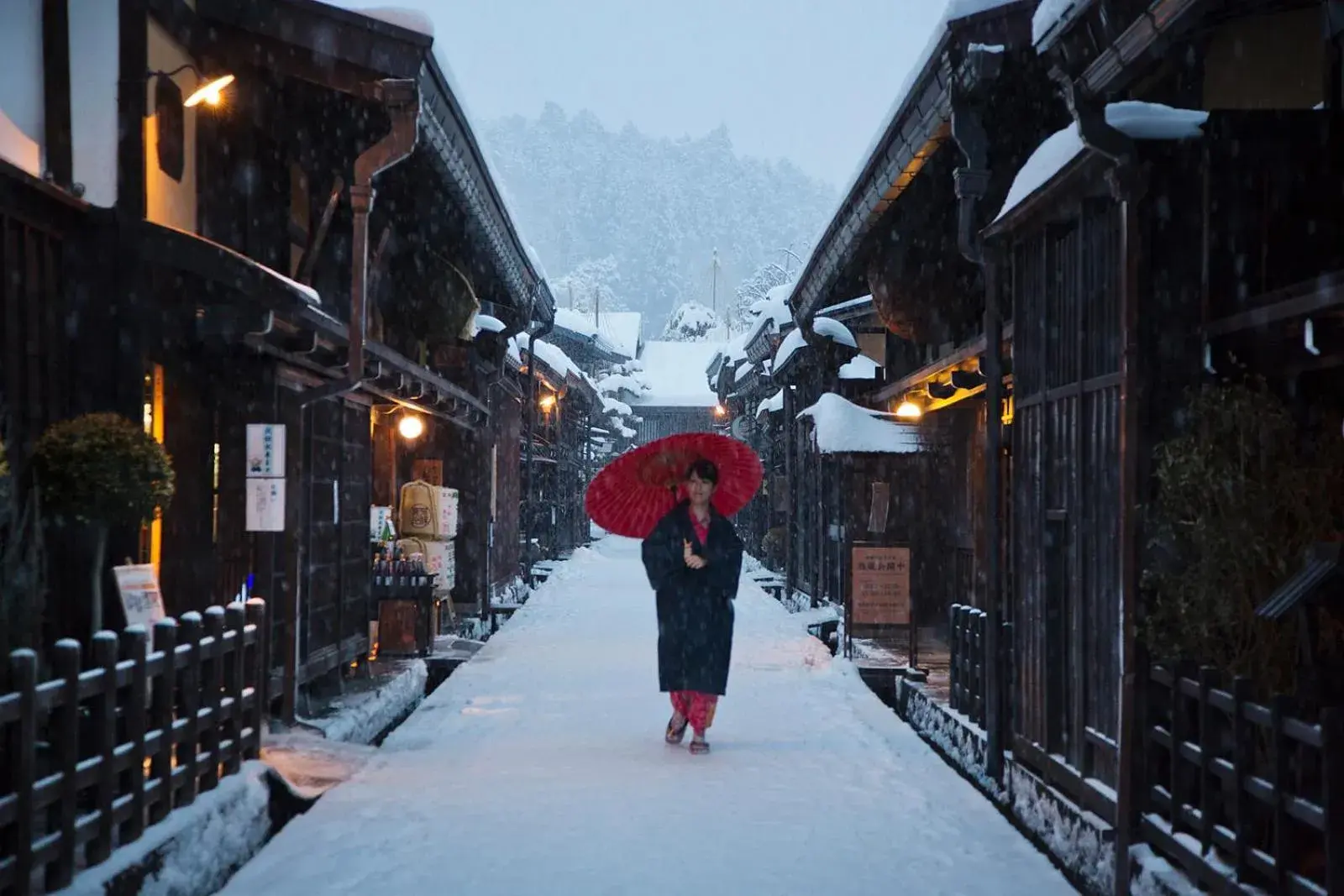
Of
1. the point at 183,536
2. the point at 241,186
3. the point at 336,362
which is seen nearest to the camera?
the point at 183,536

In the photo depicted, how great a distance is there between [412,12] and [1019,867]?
23.4 feet

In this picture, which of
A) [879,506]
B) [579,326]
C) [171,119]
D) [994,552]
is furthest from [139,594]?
[579,326]

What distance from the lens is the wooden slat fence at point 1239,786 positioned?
442 cm

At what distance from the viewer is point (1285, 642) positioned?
5.55 meters

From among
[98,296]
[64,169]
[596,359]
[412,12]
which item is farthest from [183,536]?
[596,359]

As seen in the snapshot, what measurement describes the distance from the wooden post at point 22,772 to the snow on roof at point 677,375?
58645 mm

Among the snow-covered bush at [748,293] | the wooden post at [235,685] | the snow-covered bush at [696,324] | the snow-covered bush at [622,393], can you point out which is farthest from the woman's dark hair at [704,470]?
the snow-covered bush at [696,324]

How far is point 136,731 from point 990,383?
596 centimetres

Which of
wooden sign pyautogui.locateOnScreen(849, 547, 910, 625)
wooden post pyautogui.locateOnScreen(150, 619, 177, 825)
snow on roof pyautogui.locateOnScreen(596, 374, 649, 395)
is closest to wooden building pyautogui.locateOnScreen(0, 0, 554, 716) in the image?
wooden post pyautogui.locateOnScreen(150, 619, 177, 825)

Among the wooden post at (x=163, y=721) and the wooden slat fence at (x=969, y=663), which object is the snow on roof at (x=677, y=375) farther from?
the wooden post at (x=163, y=721)

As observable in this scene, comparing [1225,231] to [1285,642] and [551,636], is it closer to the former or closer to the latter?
[1285,642]

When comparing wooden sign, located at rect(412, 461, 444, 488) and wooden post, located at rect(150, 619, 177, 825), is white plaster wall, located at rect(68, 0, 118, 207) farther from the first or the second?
wooden sign, located at rect(412, 461, 444, 488)

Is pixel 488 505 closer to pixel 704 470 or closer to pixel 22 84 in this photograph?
pixel 704 470

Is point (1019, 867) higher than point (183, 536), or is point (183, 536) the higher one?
point (183, 536)
